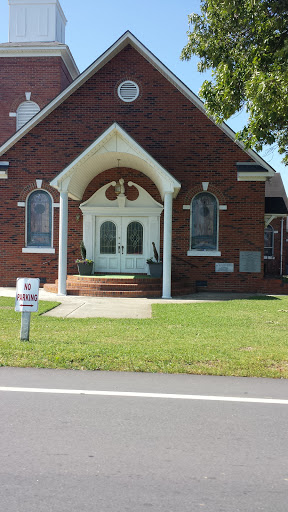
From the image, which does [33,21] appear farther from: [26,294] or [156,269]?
[26,294]

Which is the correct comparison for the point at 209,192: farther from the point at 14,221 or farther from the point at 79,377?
the point at 79,377

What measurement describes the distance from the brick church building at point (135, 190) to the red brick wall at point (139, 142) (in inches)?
1.4

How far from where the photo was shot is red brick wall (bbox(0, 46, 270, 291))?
61.6ft

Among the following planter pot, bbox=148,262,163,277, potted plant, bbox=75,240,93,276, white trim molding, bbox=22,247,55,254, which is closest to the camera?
planter pot, bbox=148,262,163,277

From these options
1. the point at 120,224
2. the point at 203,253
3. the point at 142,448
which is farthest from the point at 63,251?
the point at 142,448

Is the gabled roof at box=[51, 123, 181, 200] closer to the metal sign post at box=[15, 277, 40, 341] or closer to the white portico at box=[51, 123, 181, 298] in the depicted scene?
the white portico at box=[51, 123, 181, 298]

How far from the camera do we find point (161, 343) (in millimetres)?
8414

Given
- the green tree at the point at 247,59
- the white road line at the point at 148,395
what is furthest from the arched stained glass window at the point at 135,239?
the white road line at the point at 148,395

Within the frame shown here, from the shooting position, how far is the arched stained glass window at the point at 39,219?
1923 centimetres

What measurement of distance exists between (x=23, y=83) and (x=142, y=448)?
22.5 m

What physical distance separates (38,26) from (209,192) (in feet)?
42.8

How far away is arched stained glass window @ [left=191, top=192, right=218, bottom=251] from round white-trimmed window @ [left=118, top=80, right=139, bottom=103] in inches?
173

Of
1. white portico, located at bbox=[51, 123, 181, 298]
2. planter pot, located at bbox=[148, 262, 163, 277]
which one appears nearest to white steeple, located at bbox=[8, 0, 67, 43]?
white portico, located at bbox=[51, 123, 181, 298]

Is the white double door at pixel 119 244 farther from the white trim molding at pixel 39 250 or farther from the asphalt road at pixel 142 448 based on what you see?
the asphalt road at pixel 142 448
